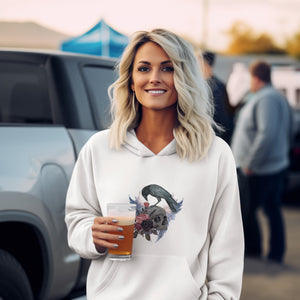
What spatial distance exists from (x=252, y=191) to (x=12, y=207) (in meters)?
3.69

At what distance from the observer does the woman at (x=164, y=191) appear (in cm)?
203

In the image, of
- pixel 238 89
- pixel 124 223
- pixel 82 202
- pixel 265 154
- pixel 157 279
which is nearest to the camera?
pixel 124 223

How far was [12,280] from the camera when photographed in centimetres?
273

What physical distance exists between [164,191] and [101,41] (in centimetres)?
439

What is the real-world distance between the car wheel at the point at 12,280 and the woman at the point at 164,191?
2.26 ft

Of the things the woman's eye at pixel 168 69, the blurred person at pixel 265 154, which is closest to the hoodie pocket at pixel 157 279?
the woman's eye at pixel 168 69

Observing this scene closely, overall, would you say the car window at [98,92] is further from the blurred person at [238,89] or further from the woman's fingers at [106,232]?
the blurred person at [238,89]

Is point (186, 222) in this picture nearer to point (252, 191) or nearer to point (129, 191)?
point (129, 191)

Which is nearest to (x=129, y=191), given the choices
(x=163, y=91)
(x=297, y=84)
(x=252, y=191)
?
(x=163, y=91)

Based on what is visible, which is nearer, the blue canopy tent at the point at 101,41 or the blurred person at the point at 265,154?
the blurred person at the point at 265,154

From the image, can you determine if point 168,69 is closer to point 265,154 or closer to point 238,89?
point 265,154

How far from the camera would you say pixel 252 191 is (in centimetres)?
602

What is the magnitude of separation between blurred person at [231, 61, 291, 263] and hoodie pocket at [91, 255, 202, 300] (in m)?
3.91

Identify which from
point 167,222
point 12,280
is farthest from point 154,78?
point 12,280
